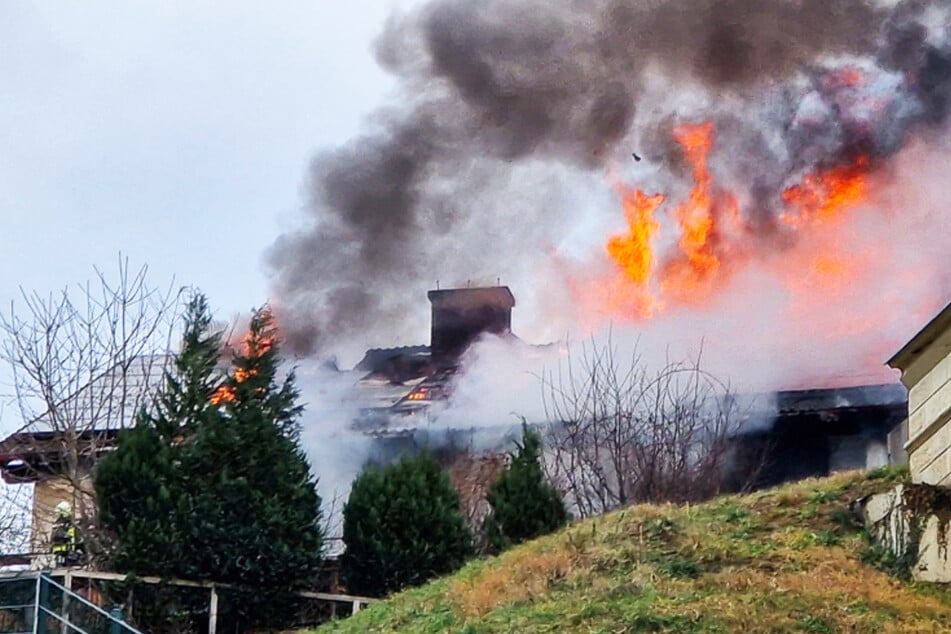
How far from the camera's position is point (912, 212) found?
2738cm

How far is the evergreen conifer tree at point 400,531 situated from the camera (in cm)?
1697

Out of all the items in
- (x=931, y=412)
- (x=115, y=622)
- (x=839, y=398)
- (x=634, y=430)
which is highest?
(x=839, y=398)

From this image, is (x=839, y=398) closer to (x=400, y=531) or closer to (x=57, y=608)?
(x=400, y=531)

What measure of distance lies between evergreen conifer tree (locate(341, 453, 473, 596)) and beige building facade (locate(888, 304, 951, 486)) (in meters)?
6.48

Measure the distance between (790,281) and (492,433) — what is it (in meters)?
7.08

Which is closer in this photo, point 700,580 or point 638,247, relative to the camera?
point 700,580

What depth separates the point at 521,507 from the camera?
17609 mm

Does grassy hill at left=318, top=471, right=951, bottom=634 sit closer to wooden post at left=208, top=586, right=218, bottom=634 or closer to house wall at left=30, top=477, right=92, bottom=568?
wooden post at left=208, top=586, right=218, bottom=634

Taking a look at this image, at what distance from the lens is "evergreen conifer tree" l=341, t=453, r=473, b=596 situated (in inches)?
668

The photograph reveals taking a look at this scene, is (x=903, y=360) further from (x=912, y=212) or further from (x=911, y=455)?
(x=912, y=212)

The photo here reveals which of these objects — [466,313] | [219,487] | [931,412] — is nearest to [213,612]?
[219,487]

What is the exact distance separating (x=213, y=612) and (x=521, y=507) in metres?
4.14

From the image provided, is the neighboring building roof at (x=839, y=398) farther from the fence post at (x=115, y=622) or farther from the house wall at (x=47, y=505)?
the fence post at (x=115, y=622)

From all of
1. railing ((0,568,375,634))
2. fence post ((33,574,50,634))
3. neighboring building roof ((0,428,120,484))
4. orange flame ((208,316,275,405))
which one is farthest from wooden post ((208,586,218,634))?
neighboring building roof ((0,428,120,484))
